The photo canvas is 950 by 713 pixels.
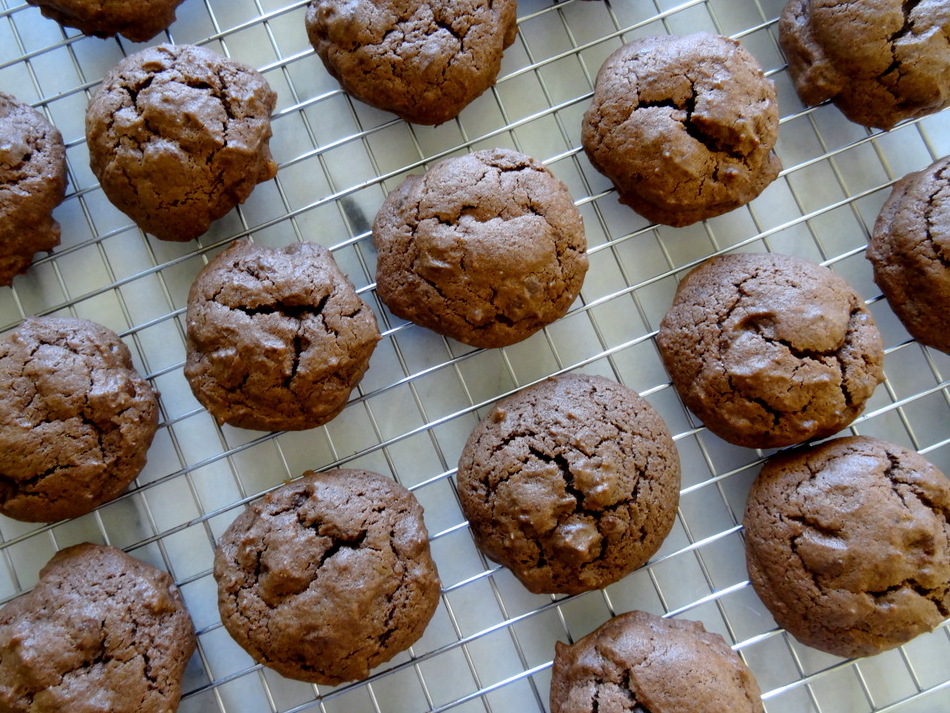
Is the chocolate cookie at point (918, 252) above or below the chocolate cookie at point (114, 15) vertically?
below

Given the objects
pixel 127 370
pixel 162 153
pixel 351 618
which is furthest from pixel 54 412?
pixel 351 618

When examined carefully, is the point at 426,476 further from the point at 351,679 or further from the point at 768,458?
the point at 768,458

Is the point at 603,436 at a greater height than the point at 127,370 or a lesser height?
lesser

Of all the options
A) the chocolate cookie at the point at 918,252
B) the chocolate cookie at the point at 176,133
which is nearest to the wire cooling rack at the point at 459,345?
the chocolate cookie at the point at 918,252

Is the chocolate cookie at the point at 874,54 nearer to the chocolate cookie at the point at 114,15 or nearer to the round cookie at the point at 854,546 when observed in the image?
the round cookie at the point at 854,546

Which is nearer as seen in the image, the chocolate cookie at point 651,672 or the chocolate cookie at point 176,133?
the chocolate cookie at point 651,672
